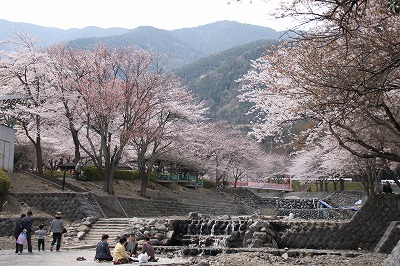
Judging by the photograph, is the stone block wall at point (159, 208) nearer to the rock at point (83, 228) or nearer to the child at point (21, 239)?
the rock at point (83, 228)

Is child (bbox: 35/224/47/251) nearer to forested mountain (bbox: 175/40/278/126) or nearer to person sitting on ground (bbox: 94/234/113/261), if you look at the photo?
person sitting on ground (bbox: 94/234/113/261)

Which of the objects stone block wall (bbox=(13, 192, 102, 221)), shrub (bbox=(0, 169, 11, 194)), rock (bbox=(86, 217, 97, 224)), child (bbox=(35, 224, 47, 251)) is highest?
shrub (bbox=(0, 169, 11, 194))

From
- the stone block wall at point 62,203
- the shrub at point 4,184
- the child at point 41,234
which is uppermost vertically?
the shrub at point 4,184

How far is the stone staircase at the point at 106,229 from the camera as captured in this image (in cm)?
2005

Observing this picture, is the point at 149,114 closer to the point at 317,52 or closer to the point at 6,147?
the point at 6,147

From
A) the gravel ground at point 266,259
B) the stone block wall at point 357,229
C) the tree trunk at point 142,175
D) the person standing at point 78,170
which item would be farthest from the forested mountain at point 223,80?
the gravel ground at point 266,259

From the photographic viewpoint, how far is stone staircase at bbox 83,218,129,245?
2005cm

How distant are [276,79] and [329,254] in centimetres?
604

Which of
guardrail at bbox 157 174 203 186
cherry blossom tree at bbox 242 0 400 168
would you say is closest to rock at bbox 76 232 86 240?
cherry blossom tree at bbox 242 0 400 168

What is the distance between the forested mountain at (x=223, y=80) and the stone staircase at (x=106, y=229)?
8248 cm

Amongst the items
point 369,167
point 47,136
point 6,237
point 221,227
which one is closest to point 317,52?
point 221,227

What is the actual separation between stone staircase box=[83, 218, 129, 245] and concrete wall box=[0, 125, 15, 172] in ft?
23.3

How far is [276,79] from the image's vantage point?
1594cm

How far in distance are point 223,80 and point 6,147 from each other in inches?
3948
